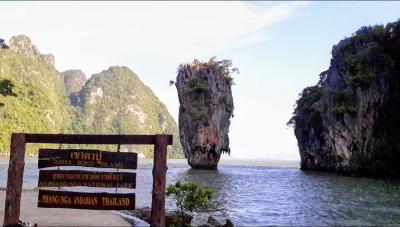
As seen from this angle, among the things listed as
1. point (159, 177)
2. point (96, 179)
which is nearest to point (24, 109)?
point (96, 179)

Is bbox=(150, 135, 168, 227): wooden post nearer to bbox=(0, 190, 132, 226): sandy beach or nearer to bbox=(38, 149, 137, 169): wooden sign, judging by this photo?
bbox=(38, 149, 137, 169): wooden sign

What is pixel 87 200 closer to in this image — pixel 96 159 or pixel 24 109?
pixel 96 159

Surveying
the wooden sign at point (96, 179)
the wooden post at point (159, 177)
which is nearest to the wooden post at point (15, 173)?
the wooden sign at point (96, 179)

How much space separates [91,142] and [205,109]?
5504 cm

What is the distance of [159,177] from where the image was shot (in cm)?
922

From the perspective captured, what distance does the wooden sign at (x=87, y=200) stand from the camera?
30.1 feet

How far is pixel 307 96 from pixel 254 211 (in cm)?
5280

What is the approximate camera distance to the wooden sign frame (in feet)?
30.2

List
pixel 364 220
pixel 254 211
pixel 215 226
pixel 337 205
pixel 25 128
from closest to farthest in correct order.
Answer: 1. pixel 215 226
2. pixel 364 220
3. pixel 254 211
4. pixel 337 205
5. pixel 25 128

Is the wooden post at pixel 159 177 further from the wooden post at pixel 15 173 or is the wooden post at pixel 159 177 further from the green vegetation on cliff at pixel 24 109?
the green vegetation on cliff at pixel 24 109

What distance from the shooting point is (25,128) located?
130 meters

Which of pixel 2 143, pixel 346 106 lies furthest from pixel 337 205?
pixel 2 143

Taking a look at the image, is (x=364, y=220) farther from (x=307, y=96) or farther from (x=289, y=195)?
(x=307, y=96)

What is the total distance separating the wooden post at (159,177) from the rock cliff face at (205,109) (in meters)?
53.8
